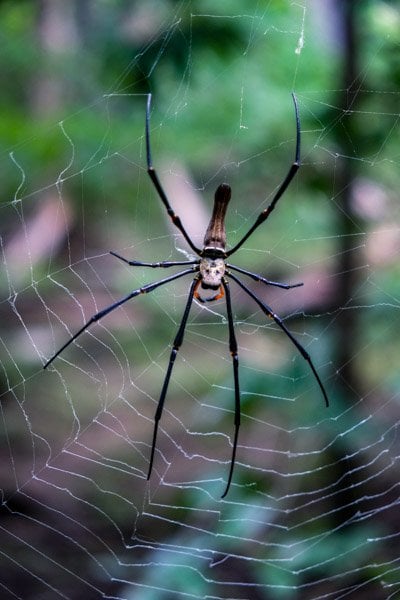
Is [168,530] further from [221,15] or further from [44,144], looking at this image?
[221,15]

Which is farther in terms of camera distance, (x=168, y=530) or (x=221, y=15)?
(x=168, y=530)

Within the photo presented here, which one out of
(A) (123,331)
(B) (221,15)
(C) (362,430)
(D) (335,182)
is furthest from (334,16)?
(A) (123,331)

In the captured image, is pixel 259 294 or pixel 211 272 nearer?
pixel 211 272

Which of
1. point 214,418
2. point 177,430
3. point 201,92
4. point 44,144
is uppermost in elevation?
point 201,92

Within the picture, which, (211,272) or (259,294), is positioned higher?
(259,294)

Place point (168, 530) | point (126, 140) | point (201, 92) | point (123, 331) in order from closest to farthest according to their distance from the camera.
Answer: point (126, 140), point (201, 92), point (168, 530), point (123, 331)

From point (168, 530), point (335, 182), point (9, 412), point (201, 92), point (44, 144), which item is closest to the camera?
point (44, 144)

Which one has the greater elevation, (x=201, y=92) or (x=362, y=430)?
(x=201, y=92)

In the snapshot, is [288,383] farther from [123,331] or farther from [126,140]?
[123,331]
